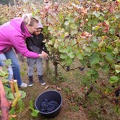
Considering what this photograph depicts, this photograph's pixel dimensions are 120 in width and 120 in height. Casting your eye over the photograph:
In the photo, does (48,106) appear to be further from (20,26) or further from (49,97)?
(20,26)

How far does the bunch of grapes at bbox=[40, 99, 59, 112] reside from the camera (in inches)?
105

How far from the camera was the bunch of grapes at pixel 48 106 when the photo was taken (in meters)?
2.68

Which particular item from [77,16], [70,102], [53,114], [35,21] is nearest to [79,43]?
[77,16]

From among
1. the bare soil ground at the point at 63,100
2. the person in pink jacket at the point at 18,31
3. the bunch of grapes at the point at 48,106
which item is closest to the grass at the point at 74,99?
the bare soil ground at the point at 63,100

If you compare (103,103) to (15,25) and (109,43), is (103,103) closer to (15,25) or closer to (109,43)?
(109,43)

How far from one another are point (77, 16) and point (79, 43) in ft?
1.78

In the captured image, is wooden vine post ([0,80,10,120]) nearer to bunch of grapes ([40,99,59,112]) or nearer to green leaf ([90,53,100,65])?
green leaf ([90,53,100,65])

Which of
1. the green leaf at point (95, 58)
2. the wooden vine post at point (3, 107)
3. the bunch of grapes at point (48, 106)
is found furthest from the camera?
the bunch of grapes at point (48, 106)

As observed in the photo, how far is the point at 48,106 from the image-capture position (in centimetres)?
274

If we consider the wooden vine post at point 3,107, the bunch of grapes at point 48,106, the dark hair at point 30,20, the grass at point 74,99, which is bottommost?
the grass at point 74,99

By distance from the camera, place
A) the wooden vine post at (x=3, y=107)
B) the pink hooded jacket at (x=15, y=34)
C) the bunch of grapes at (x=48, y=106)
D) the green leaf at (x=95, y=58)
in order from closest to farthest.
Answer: the wooden vine post at (x=3, y=107)
the green leaf at (x=95, y=58)
the pink hooded jacket at (x=15, y=34)
the bunch of grapes at (x=48, y=106)

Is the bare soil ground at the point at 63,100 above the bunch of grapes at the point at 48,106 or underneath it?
underneath

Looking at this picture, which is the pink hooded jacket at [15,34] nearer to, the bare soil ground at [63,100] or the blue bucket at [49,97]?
the blue bucket at [49,97]

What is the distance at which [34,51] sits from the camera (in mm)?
2908
